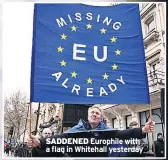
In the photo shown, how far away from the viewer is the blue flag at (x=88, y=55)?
10.3ft

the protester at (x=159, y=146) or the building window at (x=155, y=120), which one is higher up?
the building window at (x=155, y=120)

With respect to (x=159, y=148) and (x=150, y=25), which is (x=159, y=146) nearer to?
(x=159, y=148)

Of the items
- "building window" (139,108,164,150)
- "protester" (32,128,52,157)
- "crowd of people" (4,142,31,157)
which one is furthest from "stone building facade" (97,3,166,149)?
"crowd of people" (4,142,31,157)

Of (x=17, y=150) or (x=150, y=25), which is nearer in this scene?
(x=17, y=150)

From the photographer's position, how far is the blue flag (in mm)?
3139

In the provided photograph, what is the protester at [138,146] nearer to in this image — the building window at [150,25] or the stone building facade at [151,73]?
the stone building facade at [151,73]

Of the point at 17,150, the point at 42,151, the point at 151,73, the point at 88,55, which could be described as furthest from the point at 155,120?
the point at 17,150

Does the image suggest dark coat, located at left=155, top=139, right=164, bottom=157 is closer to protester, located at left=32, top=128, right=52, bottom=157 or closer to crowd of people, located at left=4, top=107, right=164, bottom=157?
crowd of people, located at left=4, top=107, right=164, bottom=157

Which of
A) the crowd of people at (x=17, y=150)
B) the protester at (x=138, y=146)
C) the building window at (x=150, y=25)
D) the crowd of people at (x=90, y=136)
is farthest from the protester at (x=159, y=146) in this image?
the crowd of people at (x=17, y=150)

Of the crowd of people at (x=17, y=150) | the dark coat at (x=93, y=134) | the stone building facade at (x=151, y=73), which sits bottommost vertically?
the crowd of people at (x=17, y=150)

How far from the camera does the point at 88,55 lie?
3184 mm

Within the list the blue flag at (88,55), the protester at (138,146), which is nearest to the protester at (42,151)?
the blue flag at (88,55)

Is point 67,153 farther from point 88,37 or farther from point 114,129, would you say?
point 88,37

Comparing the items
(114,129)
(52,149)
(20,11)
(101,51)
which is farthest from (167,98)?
(20,11)
